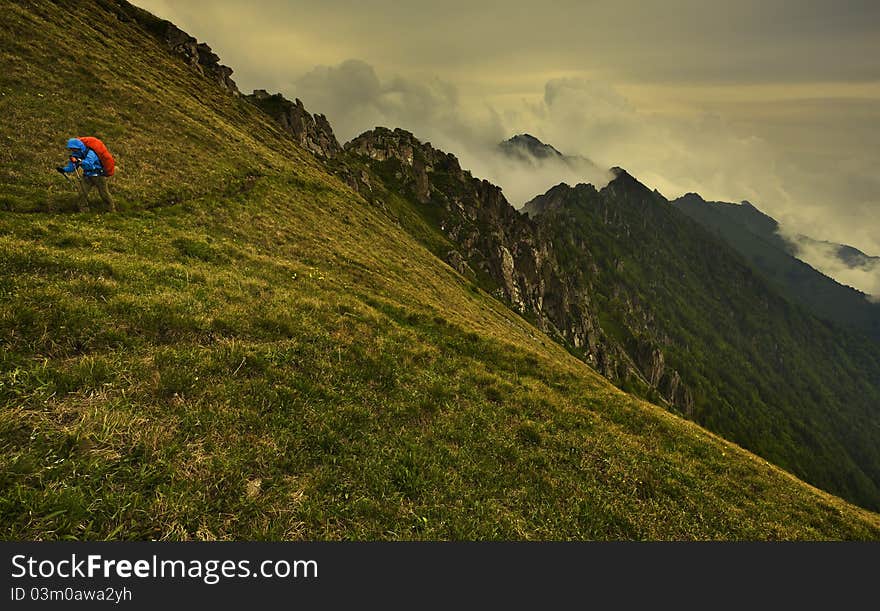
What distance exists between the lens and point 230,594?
16.4ft

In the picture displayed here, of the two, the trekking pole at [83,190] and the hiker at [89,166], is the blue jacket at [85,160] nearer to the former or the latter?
the hiker at [89,166]

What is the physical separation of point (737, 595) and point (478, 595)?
415 cm

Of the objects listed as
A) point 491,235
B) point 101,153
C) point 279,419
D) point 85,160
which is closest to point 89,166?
point 85,160

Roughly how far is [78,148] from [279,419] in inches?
741

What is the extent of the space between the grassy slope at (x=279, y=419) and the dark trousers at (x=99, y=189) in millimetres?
681

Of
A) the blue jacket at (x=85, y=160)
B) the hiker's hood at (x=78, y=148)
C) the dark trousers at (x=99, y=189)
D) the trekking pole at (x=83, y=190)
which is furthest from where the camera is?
the dark trousers at (x=99, y=189)

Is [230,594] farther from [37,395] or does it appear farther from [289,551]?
[37,395]

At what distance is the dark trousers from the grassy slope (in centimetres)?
68

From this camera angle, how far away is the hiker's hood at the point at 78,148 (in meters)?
17.2

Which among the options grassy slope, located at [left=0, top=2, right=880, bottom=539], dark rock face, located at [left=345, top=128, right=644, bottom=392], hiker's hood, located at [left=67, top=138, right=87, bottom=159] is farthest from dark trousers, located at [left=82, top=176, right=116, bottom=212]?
dark rock face, located at [left=345, top=128, right=644, bottom=392]

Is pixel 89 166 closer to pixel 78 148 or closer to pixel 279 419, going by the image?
pixel 78 148

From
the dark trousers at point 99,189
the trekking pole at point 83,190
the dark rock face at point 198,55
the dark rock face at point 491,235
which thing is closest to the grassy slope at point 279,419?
the trekking pole at point 83,190

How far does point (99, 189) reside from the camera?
18781 mm

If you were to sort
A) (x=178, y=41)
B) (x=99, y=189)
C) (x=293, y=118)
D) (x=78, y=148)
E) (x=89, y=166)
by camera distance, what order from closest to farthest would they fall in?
(x=78, y=148) < (x=89, y=166) < (x=99, y=189) < (x=178, y=41) < (x=293, y=118)
